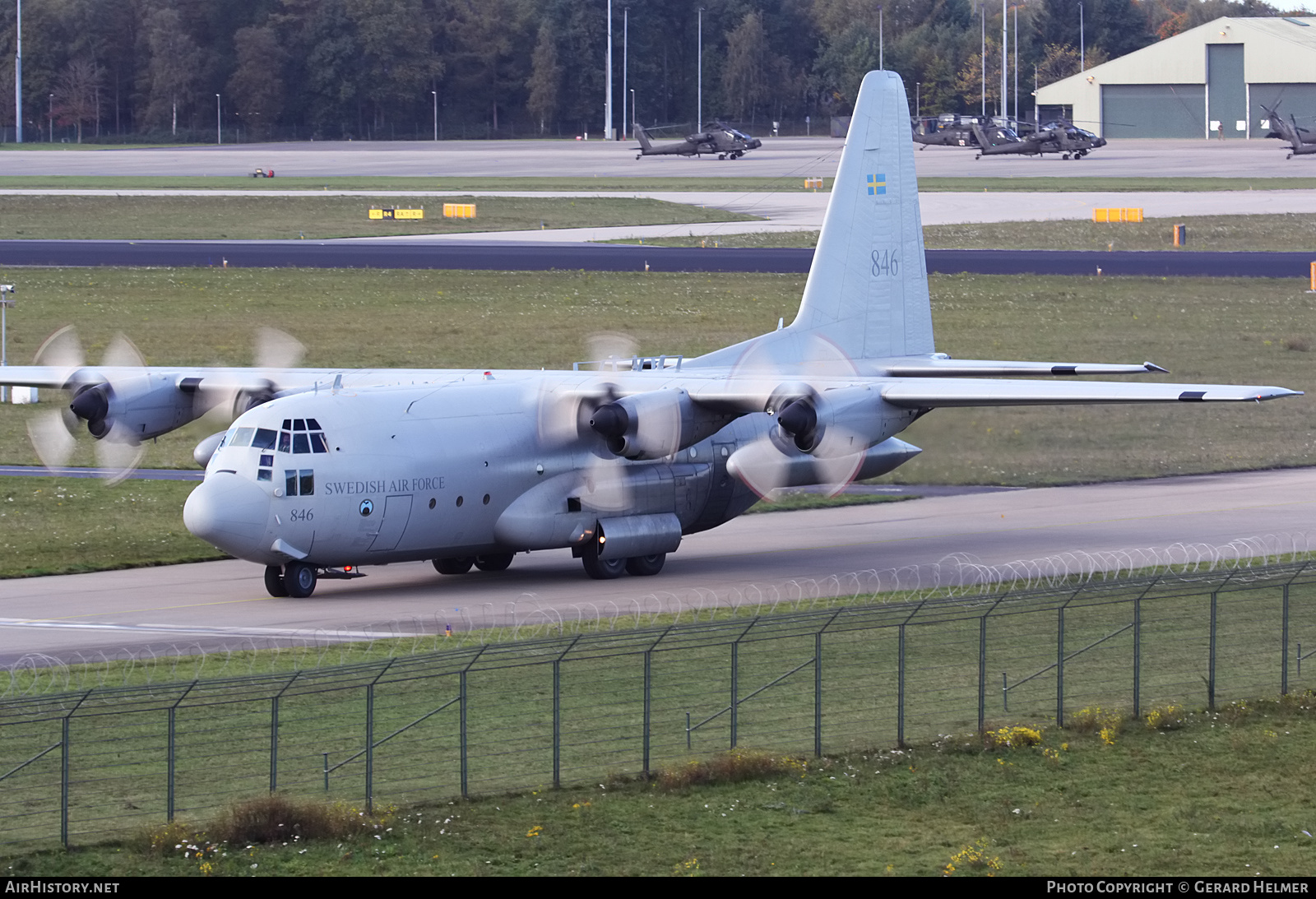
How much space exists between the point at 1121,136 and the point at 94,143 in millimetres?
111412

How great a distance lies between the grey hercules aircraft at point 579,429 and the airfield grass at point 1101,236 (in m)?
57.0

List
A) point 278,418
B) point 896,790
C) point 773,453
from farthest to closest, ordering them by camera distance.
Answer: point 773,453 → point 278,418 → point 896,790

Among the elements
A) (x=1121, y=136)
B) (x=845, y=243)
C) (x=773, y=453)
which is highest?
(x=1121, y=136)

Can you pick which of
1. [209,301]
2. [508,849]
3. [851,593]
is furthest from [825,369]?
[209,301]

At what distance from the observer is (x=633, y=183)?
137 meters

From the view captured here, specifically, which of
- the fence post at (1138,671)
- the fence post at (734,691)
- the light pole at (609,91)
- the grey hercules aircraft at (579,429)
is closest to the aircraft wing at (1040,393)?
the grey hercules aircraft at (579,429)

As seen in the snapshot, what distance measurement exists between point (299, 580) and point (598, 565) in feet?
18.4

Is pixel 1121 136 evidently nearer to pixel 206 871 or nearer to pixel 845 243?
pixel 845 243

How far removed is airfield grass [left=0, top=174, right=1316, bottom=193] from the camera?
4904 inches

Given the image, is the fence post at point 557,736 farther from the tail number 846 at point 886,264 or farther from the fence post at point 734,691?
the tail number 846 at point 886,264

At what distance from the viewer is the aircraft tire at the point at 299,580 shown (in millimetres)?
29203

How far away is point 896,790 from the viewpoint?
19188mm

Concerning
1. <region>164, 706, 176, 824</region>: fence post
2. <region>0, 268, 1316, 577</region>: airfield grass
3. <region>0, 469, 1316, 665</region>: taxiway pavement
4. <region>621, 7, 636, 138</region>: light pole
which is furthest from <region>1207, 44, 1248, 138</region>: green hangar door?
<region>164, 706, 176, 824</region>: fence post

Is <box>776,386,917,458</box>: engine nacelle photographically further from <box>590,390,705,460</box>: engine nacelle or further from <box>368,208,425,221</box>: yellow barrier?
<box>368,208,425,221</box>: yellow barrier
